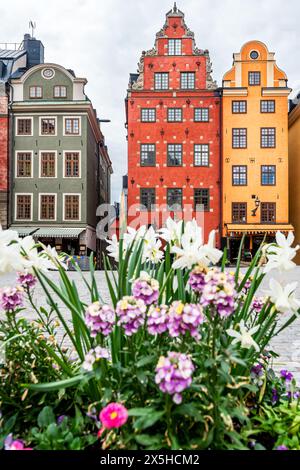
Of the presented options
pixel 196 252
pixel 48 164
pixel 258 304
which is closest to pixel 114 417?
pixel 196 252

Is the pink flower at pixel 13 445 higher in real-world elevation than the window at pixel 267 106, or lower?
lower

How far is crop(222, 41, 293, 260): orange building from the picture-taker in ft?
82.0

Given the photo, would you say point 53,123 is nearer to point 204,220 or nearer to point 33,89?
point 33,89

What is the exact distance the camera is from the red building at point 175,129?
82.0ft

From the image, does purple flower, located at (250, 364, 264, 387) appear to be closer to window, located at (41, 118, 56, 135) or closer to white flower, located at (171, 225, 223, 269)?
white flower, located at (171, 225, 223, 269)

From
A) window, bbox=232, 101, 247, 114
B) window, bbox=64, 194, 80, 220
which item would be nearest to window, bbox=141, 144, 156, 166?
window, bbox=64, 194, 80, 220

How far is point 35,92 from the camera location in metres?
26.1

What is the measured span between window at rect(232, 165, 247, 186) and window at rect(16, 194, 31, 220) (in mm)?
11114

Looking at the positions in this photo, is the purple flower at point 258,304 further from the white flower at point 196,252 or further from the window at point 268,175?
the window at point 268,175

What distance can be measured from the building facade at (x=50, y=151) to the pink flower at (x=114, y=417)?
80.4ft

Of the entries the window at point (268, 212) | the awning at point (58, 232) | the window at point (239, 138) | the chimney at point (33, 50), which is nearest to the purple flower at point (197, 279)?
the awning at point (58, 232)

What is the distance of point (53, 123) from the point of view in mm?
26156

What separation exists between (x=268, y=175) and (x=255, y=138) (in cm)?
208
